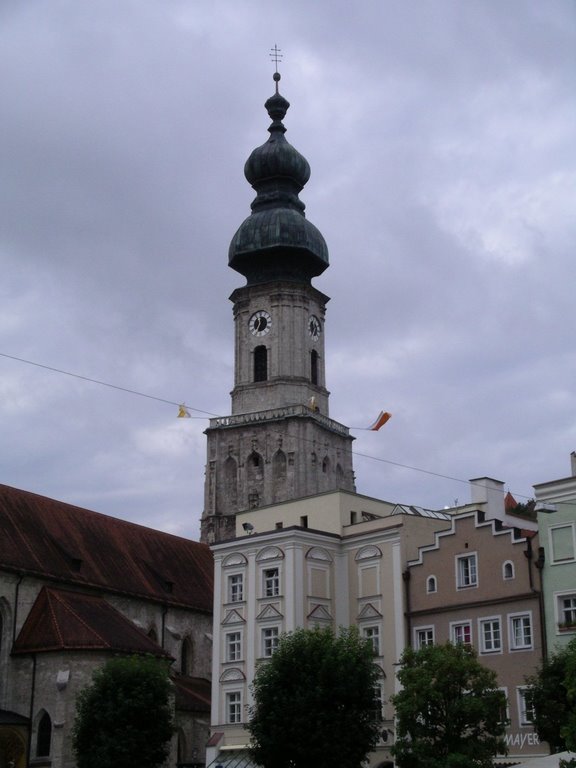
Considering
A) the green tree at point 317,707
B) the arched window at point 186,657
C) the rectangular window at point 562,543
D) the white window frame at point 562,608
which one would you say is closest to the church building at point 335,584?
the white window frame at point 562,608

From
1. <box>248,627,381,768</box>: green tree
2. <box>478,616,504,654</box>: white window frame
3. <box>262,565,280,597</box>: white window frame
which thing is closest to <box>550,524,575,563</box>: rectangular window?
<box>478,616,504,654</box>: white window frame

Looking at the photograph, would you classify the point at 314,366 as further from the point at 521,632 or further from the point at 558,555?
the point at 558,555

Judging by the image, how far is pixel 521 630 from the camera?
42219 millimetres

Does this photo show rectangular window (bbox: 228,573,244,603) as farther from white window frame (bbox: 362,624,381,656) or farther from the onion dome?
the onion dome

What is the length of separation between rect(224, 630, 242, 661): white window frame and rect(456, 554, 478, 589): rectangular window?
10.4m

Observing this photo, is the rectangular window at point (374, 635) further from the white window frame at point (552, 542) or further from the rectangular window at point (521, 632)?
Answer: the white window frame at point (552, 542)

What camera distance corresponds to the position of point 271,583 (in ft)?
164

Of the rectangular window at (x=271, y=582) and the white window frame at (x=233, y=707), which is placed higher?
the rectangular window at (x=271, y=582)

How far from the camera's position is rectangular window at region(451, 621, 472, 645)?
44.0m

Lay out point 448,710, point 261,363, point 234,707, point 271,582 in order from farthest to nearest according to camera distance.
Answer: point 261,363 → point 271,582 → point 234,707 → point 448,710

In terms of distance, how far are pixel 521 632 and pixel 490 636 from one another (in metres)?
1.42

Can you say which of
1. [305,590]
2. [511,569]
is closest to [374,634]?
[305,590]

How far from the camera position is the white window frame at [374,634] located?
47.3 metres

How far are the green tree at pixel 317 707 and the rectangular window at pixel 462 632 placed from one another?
14.1 feet
